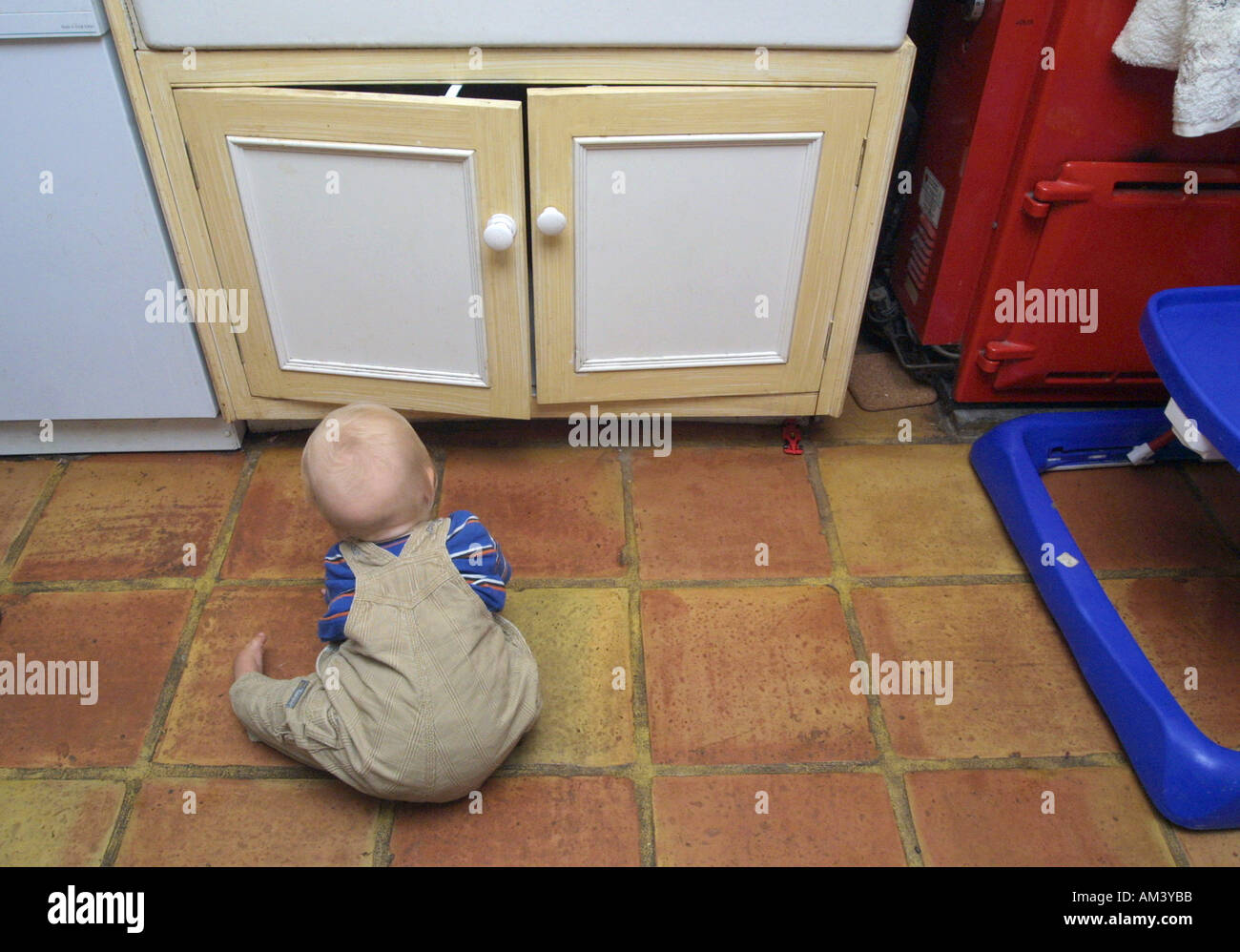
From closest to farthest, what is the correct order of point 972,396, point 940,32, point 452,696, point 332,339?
point 452,696 < point 332,339 < point 940,32 < point 972,396

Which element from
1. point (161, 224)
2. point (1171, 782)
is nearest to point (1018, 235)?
point (1171, 782)

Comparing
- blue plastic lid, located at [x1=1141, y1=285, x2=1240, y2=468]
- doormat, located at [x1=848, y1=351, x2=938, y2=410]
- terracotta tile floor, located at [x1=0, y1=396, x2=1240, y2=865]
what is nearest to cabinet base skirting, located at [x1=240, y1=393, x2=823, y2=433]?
terracotta tile floor, located at [x1=0, y1=396, x2=1240, y2=865]

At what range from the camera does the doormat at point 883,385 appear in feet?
5.76

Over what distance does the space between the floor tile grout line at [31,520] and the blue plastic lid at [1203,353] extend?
1614mm

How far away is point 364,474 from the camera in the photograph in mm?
1048

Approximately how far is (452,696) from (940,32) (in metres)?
1.28

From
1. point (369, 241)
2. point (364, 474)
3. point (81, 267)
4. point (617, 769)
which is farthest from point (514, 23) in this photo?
point (617, 769)

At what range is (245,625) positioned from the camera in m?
1.37

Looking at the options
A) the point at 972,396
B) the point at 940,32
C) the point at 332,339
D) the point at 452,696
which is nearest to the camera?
the point at 452,696

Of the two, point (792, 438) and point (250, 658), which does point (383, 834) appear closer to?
point (250, 658)

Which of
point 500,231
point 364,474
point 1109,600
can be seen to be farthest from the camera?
point 1109,600

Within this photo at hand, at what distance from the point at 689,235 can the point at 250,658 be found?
814mm

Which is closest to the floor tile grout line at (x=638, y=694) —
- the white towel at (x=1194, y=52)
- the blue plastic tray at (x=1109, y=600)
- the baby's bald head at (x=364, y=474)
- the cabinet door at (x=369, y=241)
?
the cabinet door at (x=369, y=241)

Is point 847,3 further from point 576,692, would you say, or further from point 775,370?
point 576,692
